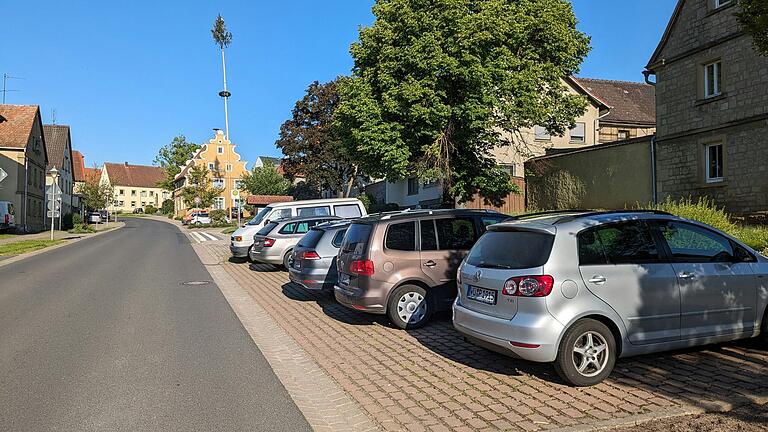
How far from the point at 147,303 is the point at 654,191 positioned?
18.3 metres

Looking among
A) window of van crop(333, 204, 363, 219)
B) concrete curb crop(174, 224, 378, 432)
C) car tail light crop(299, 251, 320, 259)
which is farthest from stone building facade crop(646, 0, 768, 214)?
concrete curb crop(174, 224, 378, 432)

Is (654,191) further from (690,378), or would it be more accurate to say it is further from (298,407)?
(298,407)

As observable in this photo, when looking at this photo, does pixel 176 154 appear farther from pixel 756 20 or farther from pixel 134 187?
pixel 756 20

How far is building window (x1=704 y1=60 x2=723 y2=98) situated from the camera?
19156mm

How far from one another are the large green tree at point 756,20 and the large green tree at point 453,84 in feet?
45.2

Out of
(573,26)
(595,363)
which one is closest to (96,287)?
(595,363)

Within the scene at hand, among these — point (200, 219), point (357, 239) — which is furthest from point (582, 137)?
point (200, 219)

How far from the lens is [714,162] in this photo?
19359 mm

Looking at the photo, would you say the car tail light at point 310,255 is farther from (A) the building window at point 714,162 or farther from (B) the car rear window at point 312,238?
(A) the building window at point 714,162

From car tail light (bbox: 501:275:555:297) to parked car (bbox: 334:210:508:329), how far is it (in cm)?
273

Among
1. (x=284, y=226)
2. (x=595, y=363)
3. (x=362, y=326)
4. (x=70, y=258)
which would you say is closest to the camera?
(x=595, y=363)

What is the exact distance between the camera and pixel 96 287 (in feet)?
42.0

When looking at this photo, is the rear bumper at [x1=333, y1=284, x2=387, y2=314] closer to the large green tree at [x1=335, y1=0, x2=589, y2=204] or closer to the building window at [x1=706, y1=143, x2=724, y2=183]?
the large green tree at [x1=335, y1=0, x2=589, y2=204]

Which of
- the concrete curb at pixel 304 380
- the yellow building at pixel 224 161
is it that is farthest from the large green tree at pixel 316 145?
the yellow building at pixel 224 161
